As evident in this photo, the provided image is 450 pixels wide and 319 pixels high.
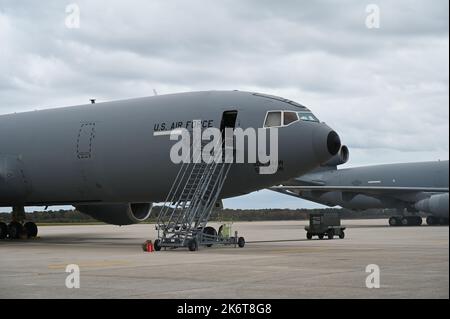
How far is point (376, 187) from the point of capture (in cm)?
4859

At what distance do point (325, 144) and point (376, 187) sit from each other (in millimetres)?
29792

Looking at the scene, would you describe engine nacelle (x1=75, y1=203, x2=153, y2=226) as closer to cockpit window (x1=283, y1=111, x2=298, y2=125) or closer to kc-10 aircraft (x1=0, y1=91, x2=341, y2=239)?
kc-10 aircraft (x1=0, y1=91, x2=341, y2=239)

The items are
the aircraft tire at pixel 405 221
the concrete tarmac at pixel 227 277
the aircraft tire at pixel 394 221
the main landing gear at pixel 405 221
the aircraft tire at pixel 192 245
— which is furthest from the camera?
the aircraft tire at pixel 394 221

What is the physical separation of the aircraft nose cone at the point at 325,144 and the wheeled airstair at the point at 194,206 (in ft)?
9.14

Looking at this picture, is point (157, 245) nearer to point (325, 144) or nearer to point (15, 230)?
point (325, 144)

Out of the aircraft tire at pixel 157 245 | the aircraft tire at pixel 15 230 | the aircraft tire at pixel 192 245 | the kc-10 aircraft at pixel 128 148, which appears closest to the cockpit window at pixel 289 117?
the kc-10 aircraft at pixel 128 148

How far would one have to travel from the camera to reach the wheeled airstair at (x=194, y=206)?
1997cm

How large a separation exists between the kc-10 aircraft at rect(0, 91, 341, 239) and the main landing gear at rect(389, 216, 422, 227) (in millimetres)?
30676

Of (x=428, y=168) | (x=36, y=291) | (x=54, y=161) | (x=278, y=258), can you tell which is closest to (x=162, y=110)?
(x=54, y=161)

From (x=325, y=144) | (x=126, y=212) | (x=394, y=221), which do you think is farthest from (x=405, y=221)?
(x=325, y=144)

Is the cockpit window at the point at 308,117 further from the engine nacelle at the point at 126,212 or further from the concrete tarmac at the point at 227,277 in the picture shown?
the engine nacelle at the point at 126,212
